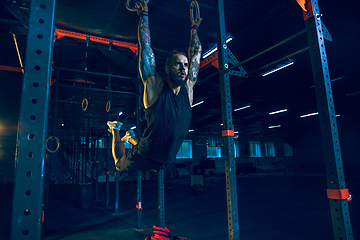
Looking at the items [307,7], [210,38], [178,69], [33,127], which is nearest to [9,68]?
[210,38]

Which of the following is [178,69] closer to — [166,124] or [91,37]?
[166,124]

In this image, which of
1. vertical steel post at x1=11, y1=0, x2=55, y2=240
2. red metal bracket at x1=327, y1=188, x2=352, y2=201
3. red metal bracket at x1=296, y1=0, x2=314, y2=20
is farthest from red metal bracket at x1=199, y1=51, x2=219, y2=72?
vertical steel post at x1=11, y1=0, x2=55, y2=240

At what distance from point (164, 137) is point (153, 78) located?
550 mm

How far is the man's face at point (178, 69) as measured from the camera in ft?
6.49

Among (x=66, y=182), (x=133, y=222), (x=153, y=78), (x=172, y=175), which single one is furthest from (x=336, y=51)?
(x=66, y=182)

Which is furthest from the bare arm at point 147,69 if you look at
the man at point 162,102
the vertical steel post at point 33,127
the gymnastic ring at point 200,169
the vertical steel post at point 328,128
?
the gymnastic ring at point 200,169

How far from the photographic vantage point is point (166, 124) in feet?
6.43

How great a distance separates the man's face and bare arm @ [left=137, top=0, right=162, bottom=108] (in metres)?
0.13

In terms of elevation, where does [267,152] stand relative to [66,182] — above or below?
above

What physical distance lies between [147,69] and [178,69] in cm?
28

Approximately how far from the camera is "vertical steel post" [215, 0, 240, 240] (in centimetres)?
234

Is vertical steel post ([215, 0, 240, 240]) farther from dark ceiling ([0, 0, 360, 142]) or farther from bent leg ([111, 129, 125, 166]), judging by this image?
bent leg ([111, 129, 125, 166])

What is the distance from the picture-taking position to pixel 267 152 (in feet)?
76.9

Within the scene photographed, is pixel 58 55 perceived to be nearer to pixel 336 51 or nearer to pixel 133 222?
pixel 133 222
